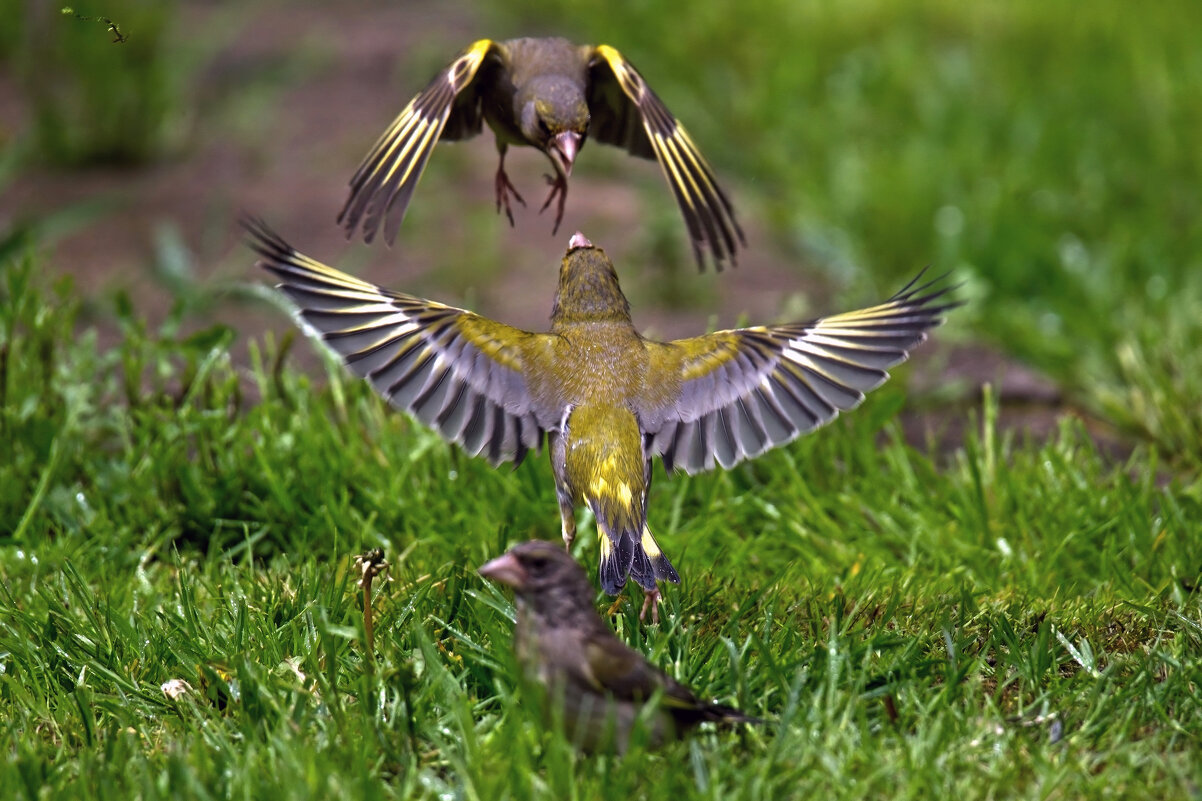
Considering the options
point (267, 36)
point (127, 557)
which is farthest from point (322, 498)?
point (267, 36)

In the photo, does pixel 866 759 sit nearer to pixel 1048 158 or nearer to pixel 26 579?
pixel 26 579

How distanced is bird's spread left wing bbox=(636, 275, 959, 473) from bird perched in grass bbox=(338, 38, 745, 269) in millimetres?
290

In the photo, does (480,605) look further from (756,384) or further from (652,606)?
(756,384)

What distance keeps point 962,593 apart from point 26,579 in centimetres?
276

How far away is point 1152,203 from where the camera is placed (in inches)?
334

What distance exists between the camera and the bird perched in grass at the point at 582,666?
306 centimetres

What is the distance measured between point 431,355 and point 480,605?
727 millimetres

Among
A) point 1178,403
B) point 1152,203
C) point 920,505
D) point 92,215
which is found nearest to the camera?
point 920,505

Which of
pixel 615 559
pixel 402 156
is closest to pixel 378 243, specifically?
pixel 402 156

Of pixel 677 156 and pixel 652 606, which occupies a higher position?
pixel 677 156

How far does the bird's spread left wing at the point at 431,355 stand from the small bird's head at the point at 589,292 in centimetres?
16

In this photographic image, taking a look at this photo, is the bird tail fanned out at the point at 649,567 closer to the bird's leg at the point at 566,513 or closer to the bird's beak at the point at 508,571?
the bird's leg at the point at 566,513

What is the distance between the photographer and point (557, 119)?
4.27 meters

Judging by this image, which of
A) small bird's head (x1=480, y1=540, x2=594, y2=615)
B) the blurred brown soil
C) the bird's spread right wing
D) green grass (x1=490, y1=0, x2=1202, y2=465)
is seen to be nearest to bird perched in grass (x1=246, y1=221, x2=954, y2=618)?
the bird's spread right wing
